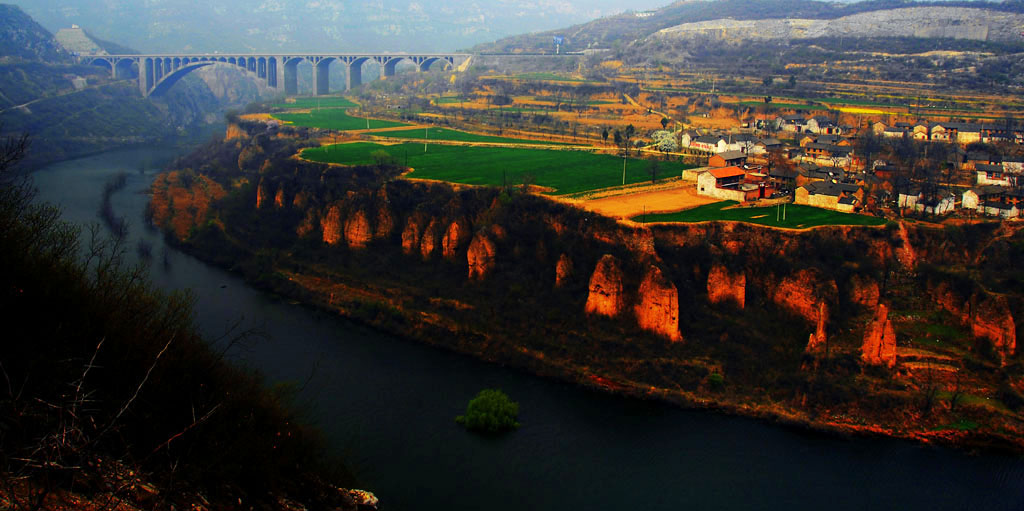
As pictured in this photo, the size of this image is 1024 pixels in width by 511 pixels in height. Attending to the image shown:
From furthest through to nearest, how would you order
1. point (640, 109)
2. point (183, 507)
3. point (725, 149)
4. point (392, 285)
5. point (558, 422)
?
1. point (640, 109)
2. point (725, 149)
3. point (392, 285)
4. point (558, 422)
5. point (183, 507)

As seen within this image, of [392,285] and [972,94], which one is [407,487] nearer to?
[392,285]

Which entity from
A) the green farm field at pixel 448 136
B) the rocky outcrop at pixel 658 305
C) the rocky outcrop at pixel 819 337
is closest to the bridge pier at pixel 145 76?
the green farm field at pixel 448 136

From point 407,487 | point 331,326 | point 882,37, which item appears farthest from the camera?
point 882,37

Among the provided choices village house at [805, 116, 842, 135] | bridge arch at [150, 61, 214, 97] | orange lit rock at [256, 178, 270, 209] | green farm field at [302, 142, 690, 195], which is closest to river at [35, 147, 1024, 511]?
green farm field at [302, 142, 690, 195]

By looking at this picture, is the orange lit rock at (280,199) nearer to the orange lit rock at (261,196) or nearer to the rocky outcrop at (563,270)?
the orange lit rock at (261,196)

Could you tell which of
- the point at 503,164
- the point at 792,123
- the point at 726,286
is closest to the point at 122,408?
the point at 726,286

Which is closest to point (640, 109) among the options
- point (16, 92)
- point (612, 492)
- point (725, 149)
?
point (725, 149)
